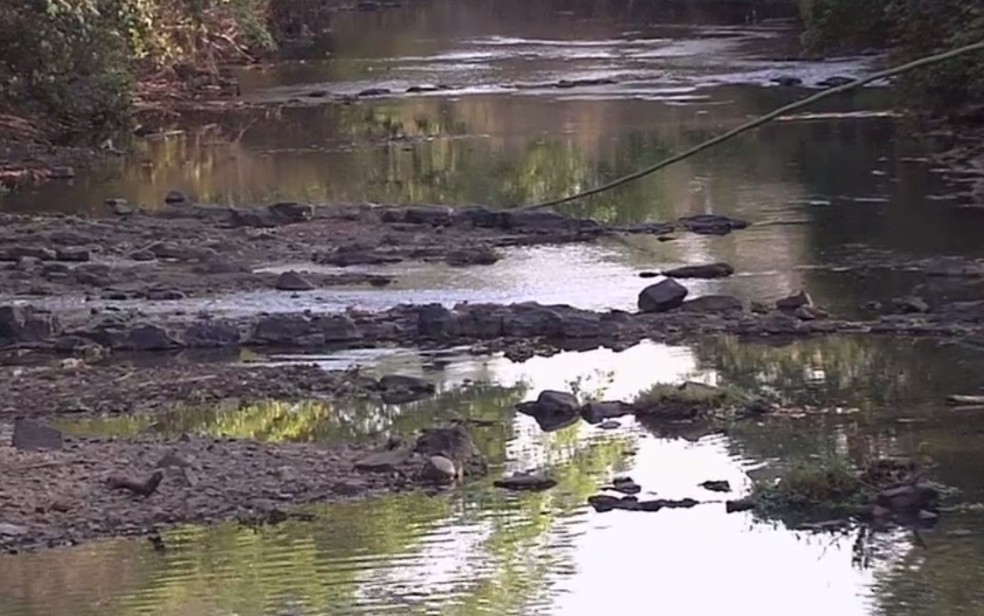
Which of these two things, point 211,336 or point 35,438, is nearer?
point 35,438

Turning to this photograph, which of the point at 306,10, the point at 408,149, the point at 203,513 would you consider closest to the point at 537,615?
the point at 203,513

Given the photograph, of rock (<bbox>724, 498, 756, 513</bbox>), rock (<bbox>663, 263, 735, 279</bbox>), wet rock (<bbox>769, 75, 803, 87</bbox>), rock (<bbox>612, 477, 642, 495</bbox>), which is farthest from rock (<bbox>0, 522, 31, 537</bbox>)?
wet rock (<bbox>769, 75, 803, 87</bbox>)

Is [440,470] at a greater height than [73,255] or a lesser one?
lesser

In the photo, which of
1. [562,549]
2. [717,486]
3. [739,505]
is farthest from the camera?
[717,486]

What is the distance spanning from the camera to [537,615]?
982 cm

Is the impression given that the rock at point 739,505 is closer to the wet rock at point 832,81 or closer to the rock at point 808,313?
the rock at point 808,313

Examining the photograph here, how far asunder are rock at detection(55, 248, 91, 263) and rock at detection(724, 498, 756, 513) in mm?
11335

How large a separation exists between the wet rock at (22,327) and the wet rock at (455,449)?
5639 millimetres

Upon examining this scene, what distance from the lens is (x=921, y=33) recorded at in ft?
95.8

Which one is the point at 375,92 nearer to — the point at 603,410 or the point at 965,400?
the point at 603,410

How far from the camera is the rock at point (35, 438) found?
12.7 metres

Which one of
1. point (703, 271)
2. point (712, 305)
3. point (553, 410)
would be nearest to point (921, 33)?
point (703, 271)

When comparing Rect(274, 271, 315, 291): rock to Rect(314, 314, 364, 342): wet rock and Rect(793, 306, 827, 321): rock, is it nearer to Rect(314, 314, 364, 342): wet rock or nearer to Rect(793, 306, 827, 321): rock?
Rect(314, 314, 364, 342): wet rock

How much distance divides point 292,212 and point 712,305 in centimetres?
787
